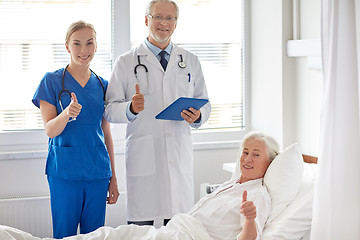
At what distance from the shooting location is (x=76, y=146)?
9.33 ft

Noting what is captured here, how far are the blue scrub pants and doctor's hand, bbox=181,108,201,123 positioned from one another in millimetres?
543

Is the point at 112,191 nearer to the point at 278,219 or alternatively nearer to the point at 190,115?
the point at 190,115

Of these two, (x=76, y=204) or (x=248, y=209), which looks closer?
(x=248, y=209)

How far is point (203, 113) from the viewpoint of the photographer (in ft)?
9.67

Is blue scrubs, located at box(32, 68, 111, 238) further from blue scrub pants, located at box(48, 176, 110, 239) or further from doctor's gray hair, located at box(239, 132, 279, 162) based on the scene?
doctor's gray hair, located at box(239, 132, 279, 162)

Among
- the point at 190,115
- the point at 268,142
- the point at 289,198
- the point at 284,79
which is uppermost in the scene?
the point at 284,79

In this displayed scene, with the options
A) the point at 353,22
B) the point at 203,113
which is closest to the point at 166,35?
the point at 203,113

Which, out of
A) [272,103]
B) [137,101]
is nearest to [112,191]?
[137,101]

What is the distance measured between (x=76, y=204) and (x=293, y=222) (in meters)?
1.10

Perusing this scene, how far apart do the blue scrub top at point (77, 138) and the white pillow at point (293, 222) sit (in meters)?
0.96

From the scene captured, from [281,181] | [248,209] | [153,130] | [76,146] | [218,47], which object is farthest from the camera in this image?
[218,47]

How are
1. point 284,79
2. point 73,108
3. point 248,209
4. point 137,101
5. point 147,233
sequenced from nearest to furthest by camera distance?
point 248,209 → point 147,233 → point 73,108 → point 137,101 → point 284,79

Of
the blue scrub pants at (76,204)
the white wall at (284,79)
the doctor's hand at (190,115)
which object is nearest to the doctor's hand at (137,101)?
the doctor's hand at (190,115)

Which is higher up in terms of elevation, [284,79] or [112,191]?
[284,79]
